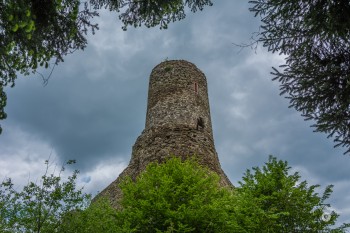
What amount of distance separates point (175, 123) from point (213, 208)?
24.2 ft

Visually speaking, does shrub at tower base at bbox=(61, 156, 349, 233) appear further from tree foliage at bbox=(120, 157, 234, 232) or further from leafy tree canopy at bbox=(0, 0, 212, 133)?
leafy tree canopy at bbox=(0, 0, 212, 133)

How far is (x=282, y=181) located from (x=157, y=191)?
3668mm

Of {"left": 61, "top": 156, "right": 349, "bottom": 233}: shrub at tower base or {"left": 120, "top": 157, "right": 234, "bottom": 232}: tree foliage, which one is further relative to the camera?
{"left": 120, "top": 157, "right": 234, "bottom": 232}: tree foliage

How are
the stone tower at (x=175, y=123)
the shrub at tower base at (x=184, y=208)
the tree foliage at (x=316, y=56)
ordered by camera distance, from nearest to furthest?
the tree foliage at (x=316, y=56), the shrub at tower base at (x=184, y=208), the stone tower at (x=175, y=123)

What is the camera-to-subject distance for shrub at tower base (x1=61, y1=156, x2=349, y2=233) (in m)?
9.68

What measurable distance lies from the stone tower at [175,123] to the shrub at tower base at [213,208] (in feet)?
13.7

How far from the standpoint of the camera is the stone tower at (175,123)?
16.4 meters

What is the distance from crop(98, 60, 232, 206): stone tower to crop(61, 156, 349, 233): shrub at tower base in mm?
4172

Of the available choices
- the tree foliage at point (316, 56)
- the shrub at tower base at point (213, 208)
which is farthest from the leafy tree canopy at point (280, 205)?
the tree foliage at point (316, 56)

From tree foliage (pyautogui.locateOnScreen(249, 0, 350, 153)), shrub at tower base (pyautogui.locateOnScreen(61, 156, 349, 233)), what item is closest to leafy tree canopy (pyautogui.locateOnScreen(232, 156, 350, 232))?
shrub at tower base (pyautogui.locateOnScreen(61, 156, 349, 233))

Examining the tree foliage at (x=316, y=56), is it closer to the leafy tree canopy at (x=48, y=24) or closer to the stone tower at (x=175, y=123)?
the leafy tree canopy at (x=48, y=24)

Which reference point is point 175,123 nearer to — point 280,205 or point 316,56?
point 280,205

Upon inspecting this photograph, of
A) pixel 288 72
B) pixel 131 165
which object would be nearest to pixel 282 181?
pixel 288 72

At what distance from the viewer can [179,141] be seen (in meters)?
16.4
